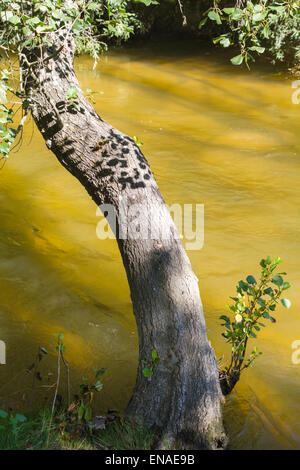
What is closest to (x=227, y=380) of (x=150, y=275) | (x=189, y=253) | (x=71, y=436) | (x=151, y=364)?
(x=151, y=364)

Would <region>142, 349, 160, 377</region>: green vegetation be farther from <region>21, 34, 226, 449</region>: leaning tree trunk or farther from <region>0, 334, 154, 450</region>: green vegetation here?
<region>0, 334, 154, 450</region>: green vegetation

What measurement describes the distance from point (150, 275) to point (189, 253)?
249cm

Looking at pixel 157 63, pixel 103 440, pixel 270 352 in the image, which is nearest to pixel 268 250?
pixel 270 352

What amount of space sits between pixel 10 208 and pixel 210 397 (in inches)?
162

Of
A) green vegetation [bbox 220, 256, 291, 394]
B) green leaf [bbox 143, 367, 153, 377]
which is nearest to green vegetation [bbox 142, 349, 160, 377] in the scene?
green leaf [bbox 143, 367, 153, 377]

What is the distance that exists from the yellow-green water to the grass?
21.4 inches

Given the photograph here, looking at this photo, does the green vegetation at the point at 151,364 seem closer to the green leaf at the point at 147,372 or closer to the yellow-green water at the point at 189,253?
the green leaf at the point at 147,372

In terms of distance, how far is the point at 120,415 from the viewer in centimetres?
301

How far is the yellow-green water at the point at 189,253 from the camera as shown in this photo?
3635 millimetres

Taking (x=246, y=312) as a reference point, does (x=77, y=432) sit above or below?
below

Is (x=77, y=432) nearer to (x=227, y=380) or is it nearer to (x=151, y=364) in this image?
(x=151, y=364)

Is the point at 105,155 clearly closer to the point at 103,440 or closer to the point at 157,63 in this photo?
the point at 103,440

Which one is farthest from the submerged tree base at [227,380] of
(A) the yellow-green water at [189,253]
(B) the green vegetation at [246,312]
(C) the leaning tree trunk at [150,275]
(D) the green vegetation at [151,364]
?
(D) the green vegetation at [151,364]

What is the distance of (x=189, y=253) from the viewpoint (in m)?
5.39
